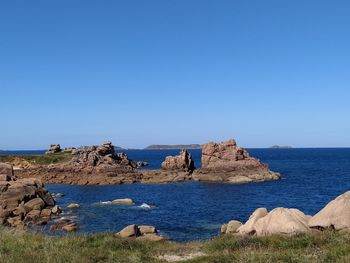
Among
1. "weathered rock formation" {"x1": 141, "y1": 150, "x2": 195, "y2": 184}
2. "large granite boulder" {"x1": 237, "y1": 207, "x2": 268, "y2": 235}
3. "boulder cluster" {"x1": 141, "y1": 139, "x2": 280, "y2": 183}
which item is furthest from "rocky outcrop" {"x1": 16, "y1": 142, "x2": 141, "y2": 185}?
"large granite boulder" {"x1": 237, "y1": 207, "x2": 268, "y2": 235}

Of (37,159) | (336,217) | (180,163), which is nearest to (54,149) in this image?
(37,159)

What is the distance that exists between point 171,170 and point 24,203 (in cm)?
5656

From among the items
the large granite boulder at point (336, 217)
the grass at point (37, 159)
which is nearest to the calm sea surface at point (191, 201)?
the large granite boulder at point (336, 217)

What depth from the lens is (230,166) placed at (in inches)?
3930

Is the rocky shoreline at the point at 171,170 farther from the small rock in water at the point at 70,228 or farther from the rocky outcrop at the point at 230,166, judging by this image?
the small rock in water at the point at 70,228

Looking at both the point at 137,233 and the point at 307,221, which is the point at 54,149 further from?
the point at 307,221

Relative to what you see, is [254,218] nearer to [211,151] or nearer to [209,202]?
[209,202]

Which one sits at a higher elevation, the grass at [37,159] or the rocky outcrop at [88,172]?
the grass at [37,159]

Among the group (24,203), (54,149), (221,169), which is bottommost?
(24,203)

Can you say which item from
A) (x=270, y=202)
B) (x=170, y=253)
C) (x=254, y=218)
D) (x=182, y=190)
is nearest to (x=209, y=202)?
(x=270, y=202)

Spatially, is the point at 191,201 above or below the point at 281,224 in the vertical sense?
below

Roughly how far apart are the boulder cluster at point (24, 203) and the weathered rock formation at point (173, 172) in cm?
3986

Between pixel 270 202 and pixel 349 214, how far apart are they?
38.7 m

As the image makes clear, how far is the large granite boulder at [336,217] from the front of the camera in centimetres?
2461
